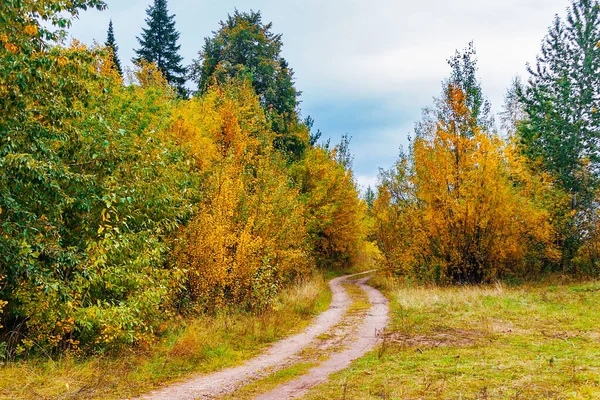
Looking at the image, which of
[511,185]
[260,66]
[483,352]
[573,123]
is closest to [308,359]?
[483,352]

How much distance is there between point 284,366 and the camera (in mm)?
9320

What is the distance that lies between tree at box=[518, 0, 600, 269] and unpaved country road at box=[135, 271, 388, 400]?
52.9ft

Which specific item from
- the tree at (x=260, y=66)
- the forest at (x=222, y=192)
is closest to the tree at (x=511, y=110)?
the forest at (x=222, y=192)

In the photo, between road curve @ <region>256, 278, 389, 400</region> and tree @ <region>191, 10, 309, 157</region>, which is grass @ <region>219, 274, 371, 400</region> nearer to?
road curve @ <region>256, 278, 389, 400</region>

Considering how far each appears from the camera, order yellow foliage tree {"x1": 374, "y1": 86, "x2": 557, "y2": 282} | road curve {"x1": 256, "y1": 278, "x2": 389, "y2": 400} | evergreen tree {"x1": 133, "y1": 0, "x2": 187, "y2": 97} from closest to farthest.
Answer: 1. road curve {"x1": 256, "y1": 278, "x2": 389, "y2": 400}
2. yellow foliage tree {"x1": 374, "y1": 86, "x2": 557, "y2": 282}
3. evergreen tree {"x1": 133, "y1": 0, "x2": 187, "y2": 97}

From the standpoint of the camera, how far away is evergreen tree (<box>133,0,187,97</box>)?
44875 mm

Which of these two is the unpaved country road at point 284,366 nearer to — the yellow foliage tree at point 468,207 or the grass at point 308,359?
the grass at point 308,359

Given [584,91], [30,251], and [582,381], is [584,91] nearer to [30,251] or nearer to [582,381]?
[582,381]

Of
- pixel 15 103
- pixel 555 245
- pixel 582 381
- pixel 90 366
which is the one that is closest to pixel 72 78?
pixel 15 103

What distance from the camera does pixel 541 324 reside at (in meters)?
12.6

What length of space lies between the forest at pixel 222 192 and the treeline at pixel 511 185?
0.32 ft

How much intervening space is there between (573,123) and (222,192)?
22.3 m

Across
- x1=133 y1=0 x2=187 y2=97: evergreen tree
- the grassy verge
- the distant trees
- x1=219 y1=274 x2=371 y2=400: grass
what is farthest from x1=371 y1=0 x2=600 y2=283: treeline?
x1=133 y1=0 x2=187 y2=97: evergreen tree

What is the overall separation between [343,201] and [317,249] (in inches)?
181
